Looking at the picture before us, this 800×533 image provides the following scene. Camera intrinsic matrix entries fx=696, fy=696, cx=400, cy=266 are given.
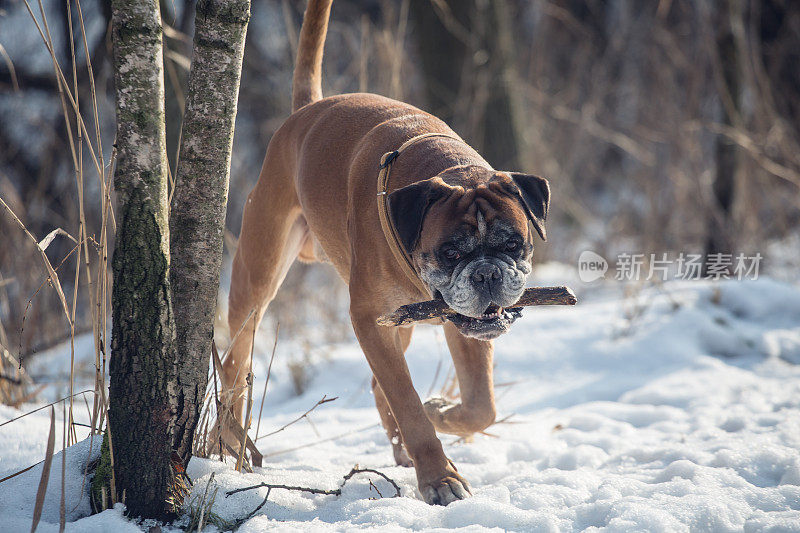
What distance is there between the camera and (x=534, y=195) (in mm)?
2775

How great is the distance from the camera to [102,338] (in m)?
2.39

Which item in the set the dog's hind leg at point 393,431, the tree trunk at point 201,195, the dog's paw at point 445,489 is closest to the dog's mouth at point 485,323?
the dog's paw at point 445,489

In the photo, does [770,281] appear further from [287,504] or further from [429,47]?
[287,504]

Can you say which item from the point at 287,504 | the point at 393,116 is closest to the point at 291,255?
the point at 393,116

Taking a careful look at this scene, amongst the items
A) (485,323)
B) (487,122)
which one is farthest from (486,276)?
(487,122)

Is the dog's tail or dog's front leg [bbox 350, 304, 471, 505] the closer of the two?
dog's front leg [bbox 350, 304, 471, 505]

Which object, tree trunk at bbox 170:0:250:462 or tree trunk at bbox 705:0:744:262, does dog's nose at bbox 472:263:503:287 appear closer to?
tree trunk at bbox 170:0:250:462

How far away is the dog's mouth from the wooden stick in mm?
43

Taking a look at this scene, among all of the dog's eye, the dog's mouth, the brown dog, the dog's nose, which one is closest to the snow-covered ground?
the brown dog

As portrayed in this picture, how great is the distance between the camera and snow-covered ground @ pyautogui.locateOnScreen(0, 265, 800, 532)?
7.70 ft

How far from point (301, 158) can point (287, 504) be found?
160 centimetres

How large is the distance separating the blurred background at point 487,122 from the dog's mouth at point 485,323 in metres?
2.23

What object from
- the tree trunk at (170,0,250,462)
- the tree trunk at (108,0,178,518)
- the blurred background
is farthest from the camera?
the blurred background

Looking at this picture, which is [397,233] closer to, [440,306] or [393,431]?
[440,306]
